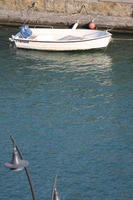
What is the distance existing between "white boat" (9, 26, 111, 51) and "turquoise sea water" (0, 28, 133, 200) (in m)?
0.65

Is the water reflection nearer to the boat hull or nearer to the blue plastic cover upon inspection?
the boat hull

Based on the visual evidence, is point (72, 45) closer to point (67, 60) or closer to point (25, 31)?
point (67, 60)

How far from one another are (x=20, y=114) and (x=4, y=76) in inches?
359

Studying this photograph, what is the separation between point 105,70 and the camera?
73750 millimetres

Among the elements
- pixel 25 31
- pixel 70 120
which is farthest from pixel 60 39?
pixel 70 120

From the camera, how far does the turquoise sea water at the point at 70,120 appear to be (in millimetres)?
52906

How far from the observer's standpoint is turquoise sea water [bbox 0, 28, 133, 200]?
174ft

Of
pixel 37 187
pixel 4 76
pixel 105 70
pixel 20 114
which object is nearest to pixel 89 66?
pixel 105 70

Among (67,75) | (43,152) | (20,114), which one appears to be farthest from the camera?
(67,75)

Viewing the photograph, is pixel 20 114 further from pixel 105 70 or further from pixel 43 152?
pixel 105 70

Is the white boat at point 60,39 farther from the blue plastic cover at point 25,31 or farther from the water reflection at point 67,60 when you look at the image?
the water reflection at point 67,60

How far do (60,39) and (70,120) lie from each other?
18389mm

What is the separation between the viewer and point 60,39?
7988cm

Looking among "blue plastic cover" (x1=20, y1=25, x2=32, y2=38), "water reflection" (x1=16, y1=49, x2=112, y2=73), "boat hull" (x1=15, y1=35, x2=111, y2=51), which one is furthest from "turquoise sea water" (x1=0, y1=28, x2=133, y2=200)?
"blue plastic cover" (x1=20, y1=25, x2=32, y2=38)
